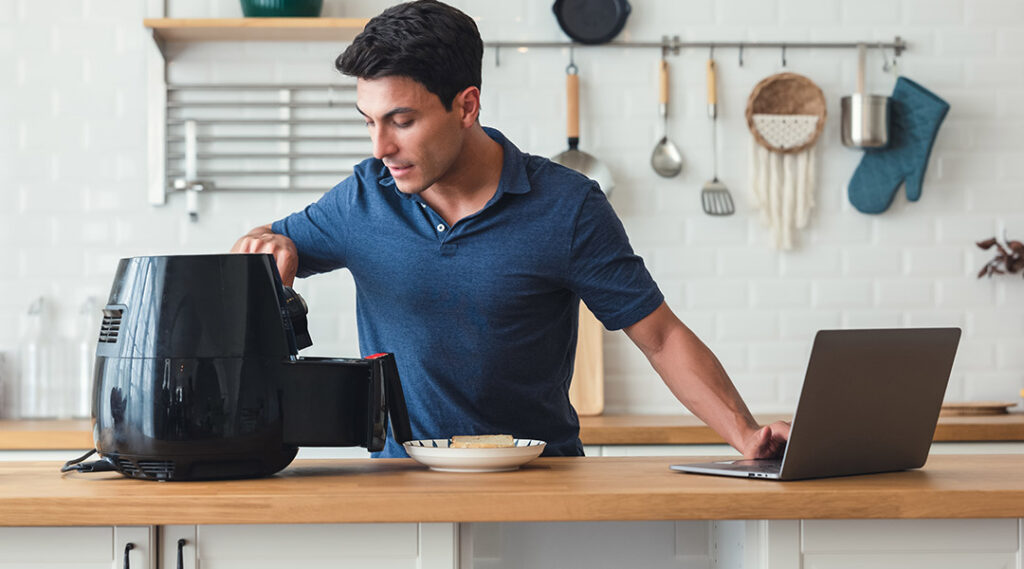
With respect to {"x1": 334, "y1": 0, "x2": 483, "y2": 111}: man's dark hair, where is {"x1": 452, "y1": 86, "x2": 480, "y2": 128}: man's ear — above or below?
below

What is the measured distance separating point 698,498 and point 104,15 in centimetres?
273

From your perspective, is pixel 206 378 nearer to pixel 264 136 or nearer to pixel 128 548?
pixel 128 548

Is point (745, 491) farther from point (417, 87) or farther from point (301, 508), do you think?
point (417, 87)

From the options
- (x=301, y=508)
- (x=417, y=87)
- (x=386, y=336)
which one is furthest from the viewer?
(x=386, y=336)

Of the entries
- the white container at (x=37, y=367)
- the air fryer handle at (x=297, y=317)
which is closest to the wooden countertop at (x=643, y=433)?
the white container at (x=37, y=367)

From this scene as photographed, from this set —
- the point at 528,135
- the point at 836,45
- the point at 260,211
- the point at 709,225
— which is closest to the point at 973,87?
the point at 836,45

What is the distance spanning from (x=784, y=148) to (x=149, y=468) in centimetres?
241

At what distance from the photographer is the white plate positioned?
1.54m

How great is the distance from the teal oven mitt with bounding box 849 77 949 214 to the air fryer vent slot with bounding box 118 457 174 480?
2.51 m

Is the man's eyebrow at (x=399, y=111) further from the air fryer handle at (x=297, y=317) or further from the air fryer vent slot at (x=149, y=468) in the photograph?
the air fryer vent slot at (x=149, y=468)

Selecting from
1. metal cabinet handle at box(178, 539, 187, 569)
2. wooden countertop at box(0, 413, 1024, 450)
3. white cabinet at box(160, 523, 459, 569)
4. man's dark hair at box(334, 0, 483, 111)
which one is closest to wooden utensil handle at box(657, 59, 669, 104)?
wooden countertop at box(0, 413, 1024, 450)

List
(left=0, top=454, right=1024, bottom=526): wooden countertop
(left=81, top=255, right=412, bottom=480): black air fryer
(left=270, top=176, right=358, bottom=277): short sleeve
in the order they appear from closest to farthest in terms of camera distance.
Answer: (left=0, top=454, right=1024, bottom=526): wooden countertop < (left=81, top=255, right=412, bottom=480): black air fryer < (left=270, top=176, right=358, bottom=277): short sleeve

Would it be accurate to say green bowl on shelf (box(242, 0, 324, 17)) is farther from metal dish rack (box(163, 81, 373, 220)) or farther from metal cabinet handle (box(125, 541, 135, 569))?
metal cabinet handle (box(125, 541, 135, 569))

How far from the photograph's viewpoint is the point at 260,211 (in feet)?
11.1
